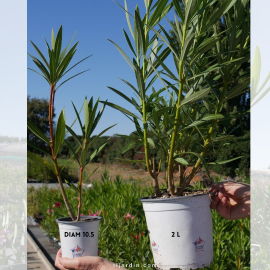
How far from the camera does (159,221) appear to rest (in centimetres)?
78

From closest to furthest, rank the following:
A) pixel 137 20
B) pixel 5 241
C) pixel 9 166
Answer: pixel 137 20 < pixel 9 166 < pixel 5 241

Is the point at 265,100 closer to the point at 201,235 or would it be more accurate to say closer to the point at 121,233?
the point at 201,235

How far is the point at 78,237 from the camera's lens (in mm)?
877

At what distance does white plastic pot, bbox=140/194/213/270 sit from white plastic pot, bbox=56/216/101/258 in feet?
0.61

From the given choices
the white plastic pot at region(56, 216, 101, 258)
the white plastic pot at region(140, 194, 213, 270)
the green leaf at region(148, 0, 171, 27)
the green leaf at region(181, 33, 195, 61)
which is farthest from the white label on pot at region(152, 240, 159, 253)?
the green leaf at region(148, 0, 171, 27)

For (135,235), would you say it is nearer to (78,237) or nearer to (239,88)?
(78,237)

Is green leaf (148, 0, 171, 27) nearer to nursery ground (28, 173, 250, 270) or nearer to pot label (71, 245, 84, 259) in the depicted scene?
pot label (71, 245, 84, 259)

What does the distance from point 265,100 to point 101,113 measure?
48 centimetres

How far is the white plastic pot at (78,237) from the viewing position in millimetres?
876

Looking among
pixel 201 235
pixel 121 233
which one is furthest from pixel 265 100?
pixel 121 233

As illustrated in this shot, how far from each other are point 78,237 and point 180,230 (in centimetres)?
29

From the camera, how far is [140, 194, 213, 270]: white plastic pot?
76cm

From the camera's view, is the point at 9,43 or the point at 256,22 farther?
the point at 9,43

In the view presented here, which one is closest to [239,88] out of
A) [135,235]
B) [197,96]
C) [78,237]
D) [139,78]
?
[197,96]
